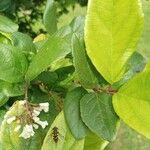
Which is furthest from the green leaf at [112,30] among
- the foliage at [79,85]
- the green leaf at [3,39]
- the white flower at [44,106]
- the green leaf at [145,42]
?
the green leaf at [145,42]

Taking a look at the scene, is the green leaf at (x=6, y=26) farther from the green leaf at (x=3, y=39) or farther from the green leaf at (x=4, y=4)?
the green leaf at (x=4, y=4)

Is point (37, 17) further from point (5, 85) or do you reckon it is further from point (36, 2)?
→ point (5, 85)

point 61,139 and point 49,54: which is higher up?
point 49,54

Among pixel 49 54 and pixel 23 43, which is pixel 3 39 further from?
pixel 49 54

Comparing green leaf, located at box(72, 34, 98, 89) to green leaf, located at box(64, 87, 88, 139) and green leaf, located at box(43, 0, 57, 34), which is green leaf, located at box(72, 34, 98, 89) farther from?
green leaf, located at box(43, 0, 57, 34)

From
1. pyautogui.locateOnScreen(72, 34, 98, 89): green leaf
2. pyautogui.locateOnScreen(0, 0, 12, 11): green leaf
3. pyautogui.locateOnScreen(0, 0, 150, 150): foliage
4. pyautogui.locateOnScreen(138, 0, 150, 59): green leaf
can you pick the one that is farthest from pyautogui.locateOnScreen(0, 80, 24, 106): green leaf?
pyautogui.locateOnScreen(138, 0, 150, 59): green leaf

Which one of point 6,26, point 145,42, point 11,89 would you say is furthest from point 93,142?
point 145,42

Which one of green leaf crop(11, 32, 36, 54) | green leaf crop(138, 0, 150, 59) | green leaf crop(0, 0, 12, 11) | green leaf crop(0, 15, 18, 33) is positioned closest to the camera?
green leaf crop(11, 32, 36, 54)
